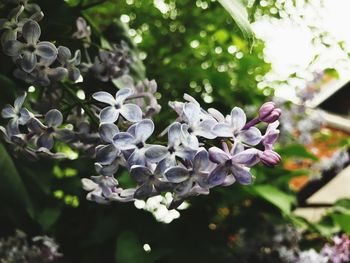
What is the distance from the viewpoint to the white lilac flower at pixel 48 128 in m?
0.56

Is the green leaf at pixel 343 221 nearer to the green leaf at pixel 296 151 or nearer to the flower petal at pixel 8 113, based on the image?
the green leaf at pixel 296 151

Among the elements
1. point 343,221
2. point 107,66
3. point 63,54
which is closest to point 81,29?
point 107,66

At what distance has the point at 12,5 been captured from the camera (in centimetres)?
65

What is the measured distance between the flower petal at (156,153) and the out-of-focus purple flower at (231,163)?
4 cm

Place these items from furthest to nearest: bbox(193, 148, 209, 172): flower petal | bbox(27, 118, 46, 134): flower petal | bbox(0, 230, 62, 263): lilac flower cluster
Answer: bbox(0, 230, 62, 263): lilac flower cluster → bbox(27, 118, 46, 134): flower petal → bbox(193, 148, 209, 172): flower petal

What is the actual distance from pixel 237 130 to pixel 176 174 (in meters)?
0.07

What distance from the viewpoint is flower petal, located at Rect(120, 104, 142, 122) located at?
51 centimetres

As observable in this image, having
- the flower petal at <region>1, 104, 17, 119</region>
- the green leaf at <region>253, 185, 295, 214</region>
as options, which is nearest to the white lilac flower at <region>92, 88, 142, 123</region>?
the flower petal at <region>1, 104, 17, 119</region>

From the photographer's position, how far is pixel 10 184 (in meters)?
0.72

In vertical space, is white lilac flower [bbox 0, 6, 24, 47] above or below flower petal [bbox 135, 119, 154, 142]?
above

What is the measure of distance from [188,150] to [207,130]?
25mm

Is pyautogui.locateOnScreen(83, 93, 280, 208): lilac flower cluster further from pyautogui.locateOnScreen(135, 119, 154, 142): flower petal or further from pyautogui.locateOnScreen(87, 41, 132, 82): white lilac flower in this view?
pyautogui.locateOnScreen(87, 41, 132, 82): white lilac flower

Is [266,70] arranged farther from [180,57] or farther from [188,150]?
[188,150]

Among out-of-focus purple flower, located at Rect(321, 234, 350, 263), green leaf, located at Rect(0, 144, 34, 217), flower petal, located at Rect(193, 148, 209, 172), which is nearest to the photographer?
flower petal, located at Rect(193, 148, 209, 172)
